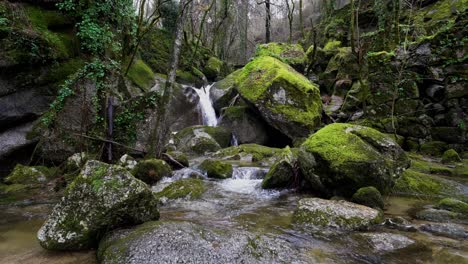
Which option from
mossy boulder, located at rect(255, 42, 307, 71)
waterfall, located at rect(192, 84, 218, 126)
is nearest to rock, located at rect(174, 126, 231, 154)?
waterfall, located at rect(192, 84, 218, 126)

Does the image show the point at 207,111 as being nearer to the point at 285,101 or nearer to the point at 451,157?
the point at 285,101

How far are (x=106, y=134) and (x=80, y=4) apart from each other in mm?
4393

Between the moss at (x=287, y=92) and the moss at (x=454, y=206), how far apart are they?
20.5 ft

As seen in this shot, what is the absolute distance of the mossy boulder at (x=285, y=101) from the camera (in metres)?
11.3

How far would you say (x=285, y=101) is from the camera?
37.4 feet

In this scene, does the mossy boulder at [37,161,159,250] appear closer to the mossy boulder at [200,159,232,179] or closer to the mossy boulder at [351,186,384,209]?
the mossy boulder at [351,186,384,209]

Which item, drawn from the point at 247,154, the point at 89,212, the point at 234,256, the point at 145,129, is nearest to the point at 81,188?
the point at 89,212

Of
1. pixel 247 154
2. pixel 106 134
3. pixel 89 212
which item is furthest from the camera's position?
pixel 247 154

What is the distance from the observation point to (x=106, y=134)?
7414 mm

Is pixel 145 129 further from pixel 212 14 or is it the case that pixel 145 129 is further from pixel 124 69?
pixel 212 14

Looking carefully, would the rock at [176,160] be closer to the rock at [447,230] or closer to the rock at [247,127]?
the rock at [247,127]

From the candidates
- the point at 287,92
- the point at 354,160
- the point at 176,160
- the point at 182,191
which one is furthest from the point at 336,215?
the point at 287,92

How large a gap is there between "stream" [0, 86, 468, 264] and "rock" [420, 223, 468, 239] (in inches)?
6.0

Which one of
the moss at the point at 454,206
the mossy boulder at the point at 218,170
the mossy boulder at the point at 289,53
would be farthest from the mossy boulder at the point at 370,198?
the mossy boulder at the point at 289,53
